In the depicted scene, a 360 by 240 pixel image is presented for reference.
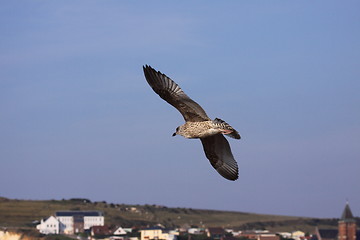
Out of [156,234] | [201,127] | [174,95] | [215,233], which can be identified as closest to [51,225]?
[156,234]

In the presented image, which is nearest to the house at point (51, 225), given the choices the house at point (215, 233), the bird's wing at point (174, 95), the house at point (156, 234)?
the house at point (156, 234)

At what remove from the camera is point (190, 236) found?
6791 inches

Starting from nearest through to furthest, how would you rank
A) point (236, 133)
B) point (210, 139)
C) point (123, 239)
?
point (236, 133), point (210, 139), point (123, 239)

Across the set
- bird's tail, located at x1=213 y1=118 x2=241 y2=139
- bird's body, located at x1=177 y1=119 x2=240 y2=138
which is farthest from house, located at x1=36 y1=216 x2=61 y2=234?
bird's tail, located at x1=213 y1=118 x2=241 y2=139

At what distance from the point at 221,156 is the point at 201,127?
2.25 meters

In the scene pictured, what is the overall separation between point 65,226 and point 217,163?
172m

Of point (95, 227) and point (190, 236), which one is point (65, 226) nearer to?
point (95, 227)

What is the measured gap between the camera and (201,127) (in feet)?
90.8

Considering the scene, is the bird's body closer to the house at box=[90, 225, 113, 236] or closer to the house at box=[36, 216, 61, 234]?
the house at box=[36, 216, 61, 234]

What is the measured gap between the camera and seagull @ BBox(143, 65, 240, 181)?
27.5 metres

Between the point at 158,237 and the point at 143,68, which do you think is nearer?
the point at 143,68

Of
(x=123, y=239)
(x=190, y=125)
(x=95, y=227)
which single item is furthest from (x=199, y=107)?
(x=95, y=227)

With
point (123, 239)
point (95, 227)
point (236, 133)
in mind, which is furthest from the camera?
point (95, 227)

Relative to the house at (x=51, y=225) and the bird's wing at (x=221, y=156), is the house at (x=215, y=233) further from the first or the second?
the bird's wing at (x=221, y=156)
